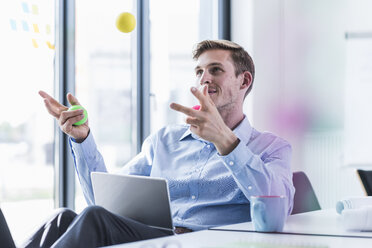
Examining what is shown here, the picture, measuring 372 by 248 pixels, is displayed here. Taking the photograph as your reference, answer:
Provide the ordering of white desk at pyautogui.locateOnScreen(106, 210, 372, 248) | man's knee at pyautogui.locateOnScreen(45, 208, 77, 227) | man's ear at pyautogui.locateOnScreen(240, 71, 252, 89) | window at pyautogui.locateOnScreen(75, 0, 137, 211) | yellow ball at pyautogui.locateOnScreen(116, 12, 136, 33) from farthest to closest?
window at pyautogui.locateOnScreen(75, 0, 137, 211) < yellow ball at pyautogui.locateOnScreen(116, 12, 136, 33) < man's ear at pyautogui.locateOnScreen(240, 71, 252, 89) < man's knee at pyautogui.locateOnScreen(45, 208, 77, 227) < white desk at pyautogui.locateOnScreen(106, 210, 372, 248)

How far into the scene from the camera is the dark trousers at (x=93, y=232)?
1.42 meters

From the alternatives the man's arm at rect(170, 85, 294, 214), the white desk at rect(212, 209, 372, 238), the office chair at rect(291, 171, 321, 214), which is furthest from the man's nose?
the white desk at rect(212, 209, 372, 238)

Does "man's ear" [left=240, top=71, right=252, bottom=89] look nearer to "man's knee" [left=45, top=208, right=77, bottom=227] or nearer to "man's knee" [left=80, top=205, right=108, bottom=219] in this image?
"man's knee" [left=45, top=208, right=77, bottom=227]

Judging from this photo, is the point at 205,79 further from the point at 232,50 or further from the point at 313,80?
the point at 313,80

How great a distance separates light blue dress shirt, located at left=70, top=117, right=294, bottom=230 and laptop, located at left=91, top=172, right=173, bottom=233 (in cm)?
38

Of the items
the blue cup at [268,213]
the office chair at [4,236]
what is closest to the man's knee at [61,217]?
the office chair at [4,236]

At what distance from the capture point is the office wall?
432 centimetres

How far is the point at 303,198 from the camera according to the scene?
2461mm

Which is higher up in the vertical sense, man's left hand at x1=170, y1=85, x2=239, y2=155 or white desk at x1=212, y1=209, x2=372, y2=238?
man's left hand at x1=170, y1=85, x2=239, y2=155

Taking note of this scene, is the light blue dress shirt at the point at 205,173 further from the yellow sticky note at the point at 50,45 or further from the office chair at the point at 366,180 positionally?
the yellow sticky note at the point at 50,45

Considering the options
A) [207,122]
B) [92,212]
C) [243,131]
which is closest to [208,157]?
[243,131]

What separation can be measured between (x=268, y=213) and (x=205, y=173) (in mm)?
838

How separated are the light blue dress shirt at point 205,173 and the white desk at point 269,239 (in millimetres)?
395

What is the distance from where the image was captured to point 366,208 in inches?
58.8
